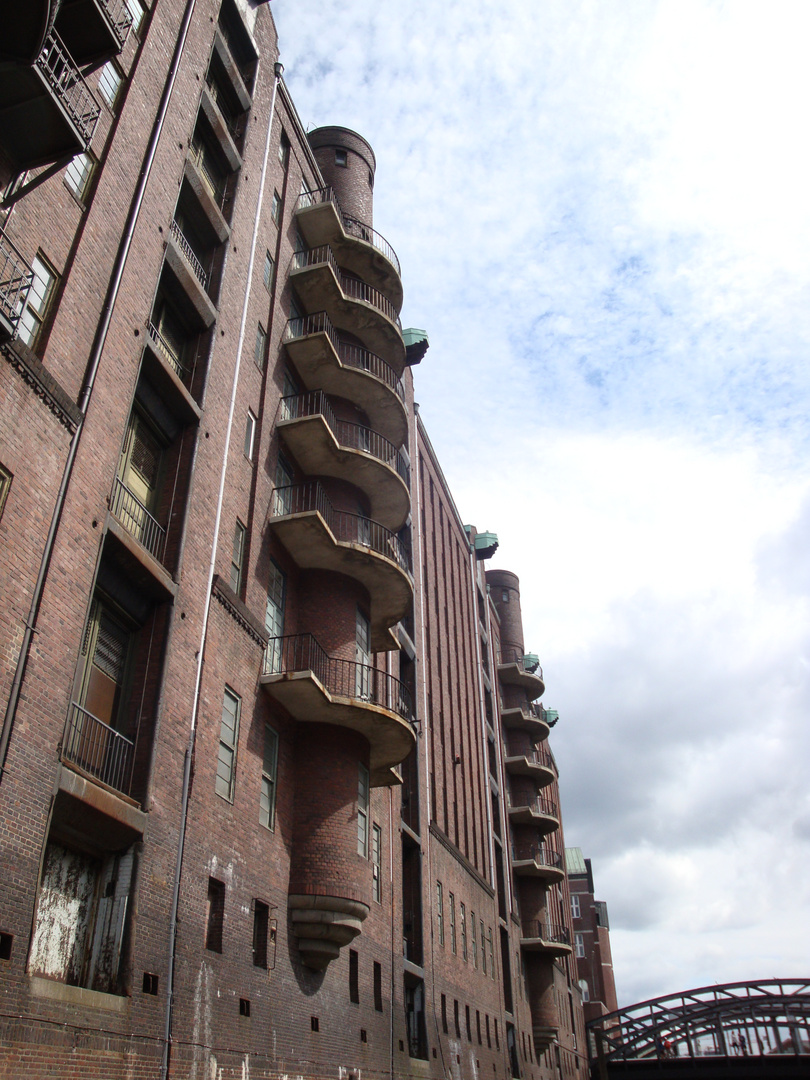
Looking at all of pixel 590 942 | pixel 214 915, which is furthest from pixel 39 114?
pixel 590 942

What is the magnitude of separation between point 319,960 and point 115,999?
274 inches

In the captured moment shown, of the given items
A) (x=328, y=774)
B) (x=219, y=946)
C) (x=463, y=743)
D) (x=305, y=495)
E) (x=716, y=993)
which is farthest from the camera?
(x=716, y=993)

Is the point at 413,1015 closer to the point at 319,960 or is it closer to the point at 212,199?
the point at 319,960

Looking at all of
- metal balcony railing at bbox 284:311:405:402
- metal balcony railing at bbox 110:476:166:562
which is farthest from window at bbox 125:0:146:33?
metal balcony railing at bbox 110:476:166:562

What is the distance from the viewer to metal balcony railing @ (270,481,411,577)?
71.1ft

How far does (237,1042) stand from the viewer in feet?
47.6

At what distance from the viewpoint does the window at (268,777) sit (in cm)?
1783

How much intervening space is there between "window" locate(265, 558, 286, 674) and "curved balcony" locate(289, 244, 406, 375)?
8754 mm

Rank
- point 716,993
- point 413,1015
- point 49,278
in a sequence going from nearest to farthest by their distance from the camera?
point 49,278 → point 413,1015 → point 716,993

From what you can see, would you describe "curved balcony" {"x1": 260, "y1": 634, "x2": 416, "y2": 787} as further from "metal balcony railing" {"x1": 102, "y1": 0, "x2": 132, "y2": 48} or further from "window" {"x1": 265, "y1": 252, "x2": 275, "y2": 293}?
"metal balcony railing" {"x1": 102, "y1": 0, "x2": 132, "y2": 48}

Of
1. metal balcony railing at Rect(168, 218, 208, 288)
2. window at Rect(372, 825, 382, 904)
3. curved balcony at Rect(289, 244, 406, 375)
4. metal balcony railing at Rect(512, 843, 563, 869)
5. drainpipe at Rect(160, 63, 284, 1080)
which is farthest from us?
metal balcony railing at Rect(512, 843, 563, 869)

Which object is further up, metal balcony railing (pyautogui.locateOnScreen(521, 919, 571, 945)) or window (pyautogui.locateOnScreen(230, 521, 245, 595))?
window (pyautogui.locateOnScreen(230, 521, 245, 595))

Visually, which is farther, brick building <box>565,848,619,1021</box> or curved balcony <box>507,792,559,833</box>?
brick building <box>565,848,619,1021</box>

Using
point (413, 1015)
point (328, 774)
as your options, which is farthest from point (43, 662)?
point (413, 1015)
